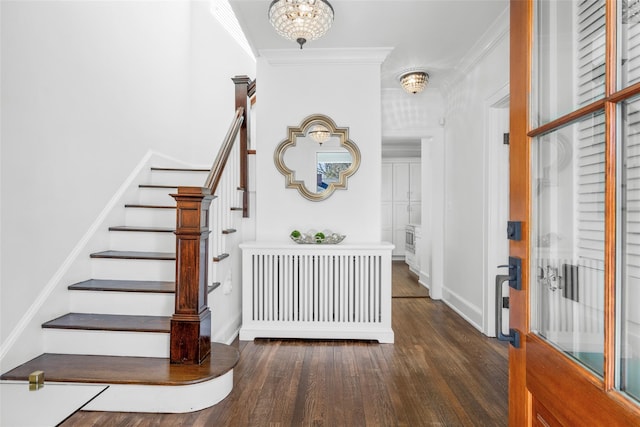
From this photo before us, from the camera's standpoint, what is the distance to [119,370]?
1.87 m

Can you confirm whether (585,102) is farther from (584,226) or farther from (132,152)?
(132,152)

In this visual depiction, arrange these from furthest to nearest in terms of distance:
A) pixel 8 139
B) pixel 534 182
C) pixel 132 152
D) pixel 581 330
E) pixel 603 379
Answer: pixel 132 152
pixel 8 139
pixel 534 182
pixel 581 330
pixel 603 379

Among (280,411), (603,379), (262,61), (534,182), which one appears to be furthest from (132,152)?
(603,379)

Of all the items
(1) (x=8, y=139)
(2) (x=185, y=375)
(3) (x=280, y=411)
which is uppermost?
(1) (x=8, y=139)

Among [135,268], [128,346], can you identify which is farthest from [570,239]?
[135,268]

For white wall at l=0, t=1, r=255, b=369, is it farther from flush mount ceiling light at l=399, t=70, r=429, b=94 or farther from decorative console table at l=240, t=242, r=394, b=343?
flush mount ceiling light at l=399, t=70, r=429, b=94

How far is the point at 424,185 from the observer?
4.48 metres

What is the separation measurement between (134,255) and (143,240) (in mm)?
234

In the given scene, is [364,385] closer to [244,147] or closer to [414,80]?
[244,147]

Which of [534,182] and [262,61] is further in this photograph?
[262,61]

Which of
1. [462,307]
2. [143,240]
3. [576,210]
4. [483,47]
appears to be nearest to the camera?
[576,210]

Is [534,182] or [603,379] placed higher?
[534,182]

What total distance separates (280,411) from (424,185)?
132 inches

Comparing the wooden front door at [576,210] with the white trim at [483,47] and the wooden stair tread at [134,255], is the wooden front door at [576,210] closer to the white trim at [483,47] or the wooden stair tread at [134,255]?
the white trim at [483,47]
